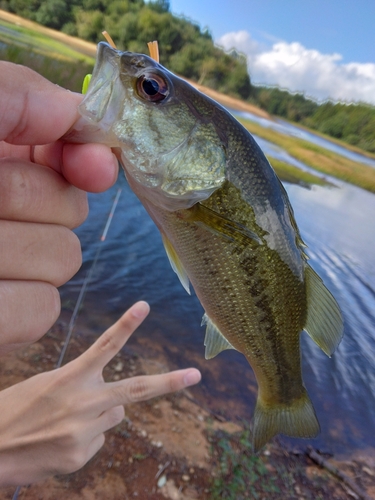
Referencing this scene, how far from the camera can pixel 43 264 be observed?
124 centimetres

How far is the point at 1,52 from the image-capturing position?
49.1ft

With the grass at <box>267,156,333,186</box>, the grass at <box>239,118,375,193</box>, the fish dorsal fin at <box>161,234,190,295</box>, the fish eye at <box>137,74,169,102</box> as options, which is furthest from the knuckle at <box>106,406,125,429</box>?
the grass at <box>239,118,375,193</box>

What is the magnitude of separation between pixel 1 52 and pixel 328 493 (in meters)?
19.1

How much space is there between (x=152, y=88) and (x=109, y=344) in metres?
1.40

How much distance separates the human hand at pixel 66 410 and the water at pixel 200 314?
110 inches

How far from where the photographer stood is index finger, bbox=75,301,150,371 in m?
1.93

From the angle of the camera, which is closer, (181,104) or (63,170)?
(63,170)

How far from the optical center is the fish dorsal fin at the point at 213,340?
1646mm

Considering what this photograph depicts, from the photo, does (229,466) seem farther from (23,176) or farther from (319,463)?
(23,176)

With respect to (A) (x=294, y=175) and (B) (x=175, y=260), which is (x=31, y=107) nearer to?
(B) (x=175, y=260)

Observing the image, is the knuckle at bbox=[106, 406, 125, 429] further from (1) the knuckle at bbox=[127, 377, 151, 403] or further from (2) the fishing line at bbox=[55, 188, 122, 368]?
(2) the fishing line at bbox=[55, 188, 122, 368]

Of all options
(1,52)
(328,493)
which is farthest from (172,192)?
(1,52)

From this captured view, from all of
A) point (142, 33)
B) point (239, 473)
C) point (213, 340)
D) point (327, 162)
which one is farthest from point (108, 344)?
point (142, 33)

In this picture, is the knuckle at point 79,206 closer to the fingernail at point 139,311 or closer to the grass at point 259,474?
the fingernail at point 139,311
